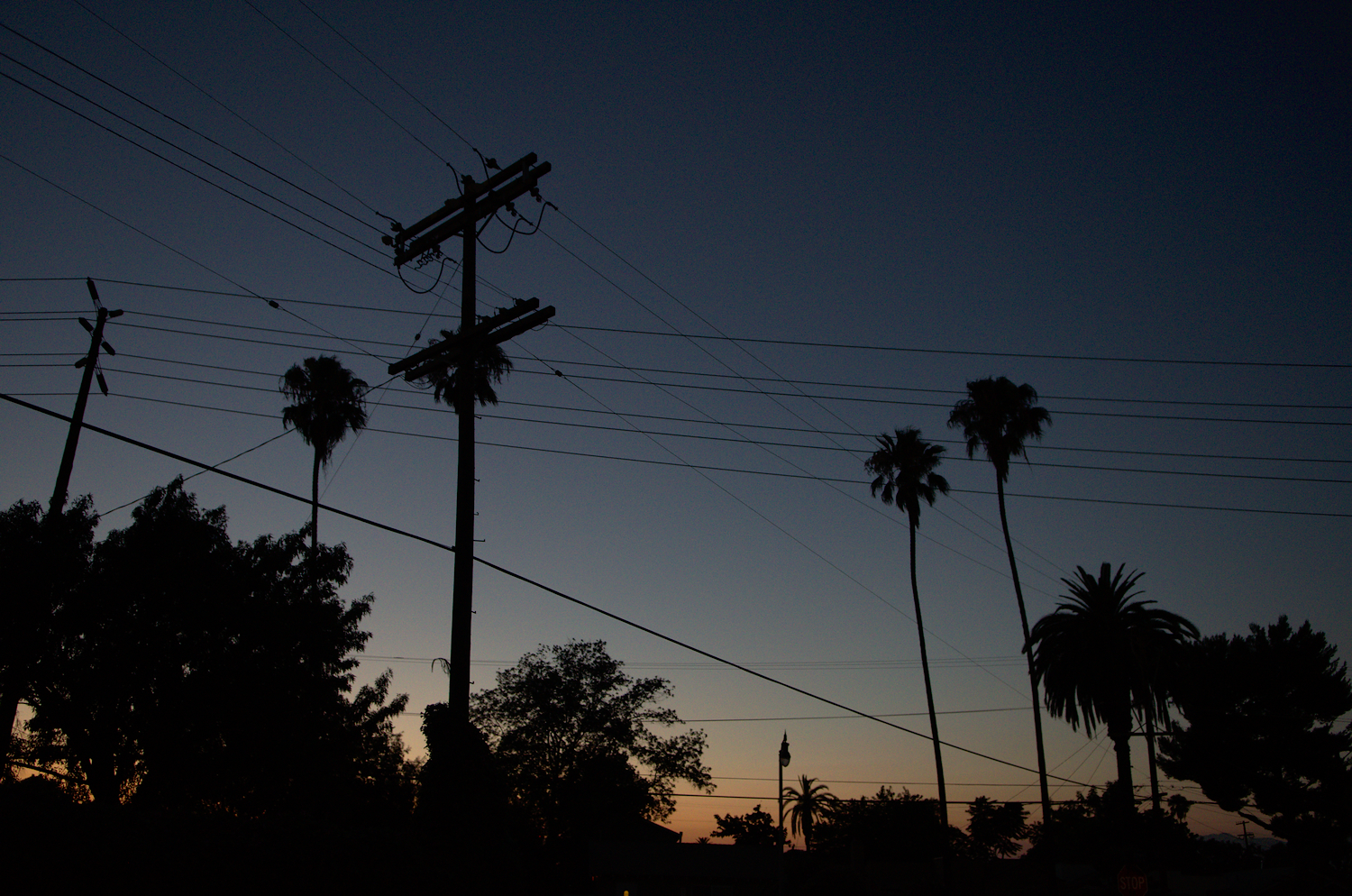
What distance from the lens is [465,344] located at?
17.5 m

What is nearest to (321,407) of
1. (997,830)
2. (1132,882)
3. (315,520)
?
(315,520)

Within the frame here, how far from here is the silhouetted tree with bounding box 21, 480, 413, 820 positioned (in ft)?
65.5

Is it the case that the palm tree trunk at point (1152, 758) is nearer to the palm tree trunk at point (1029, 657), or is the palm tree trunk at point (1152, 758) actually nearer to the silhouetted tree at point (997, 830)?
the palm tree trunk at point (1029, 657)

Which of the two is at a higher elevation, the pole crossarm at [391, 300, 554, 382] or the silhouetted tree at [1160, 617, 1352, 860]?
the pole crossarm at [391, 300, 554, 382]

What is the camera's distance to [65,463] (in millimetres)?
19797

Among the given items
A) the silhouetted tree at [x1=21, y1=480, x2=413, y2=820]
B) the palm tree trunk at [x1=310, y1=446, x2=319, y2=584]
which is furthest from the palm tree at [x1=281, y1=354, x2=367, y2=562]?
the silhouetted tree at [x1=21, y1=480, x2=413, y2=820]

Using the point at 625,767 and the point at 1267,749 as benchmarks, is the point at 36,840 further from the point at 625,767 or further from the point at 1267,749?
the point at 1267,749

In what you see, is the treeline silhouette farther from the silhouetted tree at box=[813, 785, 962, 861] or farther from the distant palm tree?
→ the silhouetted tree at box=[813, 785, 962, 861]

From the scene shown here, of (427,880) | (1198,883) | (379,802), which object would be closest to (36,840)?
(427,880)

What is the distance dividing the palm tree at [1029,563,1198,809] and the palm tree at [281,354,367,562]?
116 feet

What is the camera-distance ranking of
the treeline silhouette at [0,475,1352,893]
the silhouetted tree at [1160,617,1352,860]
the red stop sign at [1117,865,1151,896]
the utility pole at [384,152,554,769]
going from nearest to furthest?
1. the treeline silhouette at [0,475,1352,893]
2. the utility pole at [384,152,554,769]
3. the red stop sign at [1117,865,1151,896]
4. the silhouetted tree at [1160,617,1352,860]

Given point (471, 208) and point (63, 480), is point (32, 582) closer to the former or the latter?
point (63, 480)

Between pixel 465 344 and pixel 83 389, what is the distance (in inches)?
412

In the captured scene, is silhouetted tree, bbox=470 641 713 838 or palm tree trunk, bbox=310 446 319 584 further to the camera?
silhouetted tree, bbox=470 641 713 838
